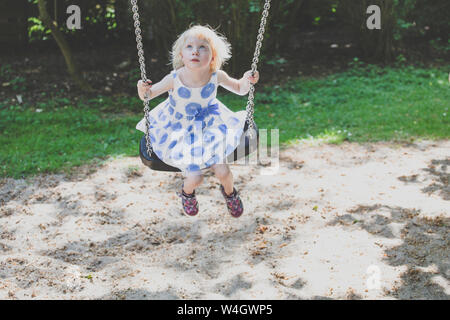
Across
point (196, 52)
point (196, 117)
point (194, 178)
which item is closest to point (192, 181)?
point (194, 178)

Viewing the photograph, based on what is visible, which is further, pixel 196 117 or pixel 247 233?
pixel 247 233

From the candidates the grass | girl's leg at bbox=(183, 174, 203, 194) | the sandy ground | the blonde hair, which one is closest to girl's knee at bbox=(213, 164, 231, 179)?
girl's leg at bbox=(183, 174, 203, 194)

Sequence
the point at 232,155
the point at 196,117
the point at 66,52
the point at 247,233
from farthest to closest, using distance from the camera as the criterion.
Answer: the point at 66,52 < the point at 247,233 < the point at 196,117 < the point at 232,155

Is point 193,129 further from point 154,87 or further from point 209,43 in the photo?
point 209,43

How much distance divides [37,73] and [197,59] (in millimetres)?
5460

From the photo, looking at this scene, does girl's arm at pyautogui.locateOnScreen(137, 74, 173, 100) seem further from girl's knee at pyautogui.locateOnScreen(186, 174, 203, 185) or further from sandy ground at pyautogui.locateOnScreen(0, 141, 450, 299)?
sandy ground at pyautogui.locateOnScreen(0, 141, 450, 299)

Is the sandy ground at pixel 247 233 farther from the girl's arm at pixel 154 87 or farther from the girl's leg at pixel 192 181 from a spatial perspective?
the girl's arm at pixel 154 87

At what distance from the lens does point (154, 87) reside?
3621mm

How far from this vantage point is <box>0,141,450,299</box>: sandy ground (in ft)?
12.4

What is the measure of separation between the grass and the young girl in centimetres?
247

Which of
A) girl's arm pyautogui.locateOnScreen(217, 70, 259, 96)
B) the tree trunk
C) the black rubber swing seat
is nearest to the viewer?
the black rubber swing seat

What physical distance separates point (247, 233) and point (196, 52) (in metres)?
1.75
